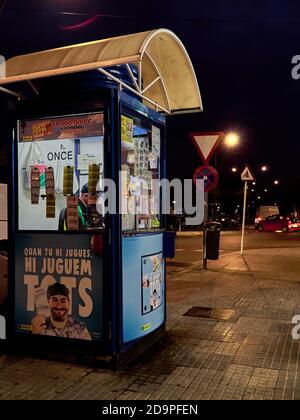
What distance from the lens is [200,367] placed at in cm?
505

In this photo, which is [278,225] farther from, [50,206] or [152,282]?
[50,206]

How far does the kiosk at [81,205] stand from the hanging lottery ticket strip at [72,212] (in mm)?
12

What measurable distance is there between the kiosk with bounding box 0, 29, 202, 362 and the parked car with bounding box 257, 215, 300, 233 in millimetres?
34011

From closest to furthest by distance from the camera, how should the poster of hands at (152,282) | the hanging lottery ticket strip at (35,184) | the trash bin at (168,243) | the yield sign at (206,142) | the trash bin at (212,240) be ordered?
the hanging lottery ticket strip at (35,184) < the poster of hands at (152,282) < the trash bin at (168,243) < the yield sign at (206,142) < the trash bin at (212,240)

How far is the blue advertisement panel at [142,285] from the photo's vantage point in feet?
16.7

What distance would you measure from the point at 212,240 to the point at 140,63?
8.34 meters

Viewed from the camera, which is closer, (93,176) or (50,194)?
(93,176)

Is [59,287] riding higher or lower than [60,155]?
lower

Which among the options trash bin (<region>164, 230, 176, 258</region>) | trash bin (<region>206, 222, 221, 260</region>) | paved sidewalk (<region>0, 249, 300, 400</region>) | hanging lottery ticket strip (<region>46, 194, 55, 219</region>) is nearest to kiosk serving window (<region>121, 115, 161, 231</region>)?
trash bin (<region>164, 230, 176, 258</region>)

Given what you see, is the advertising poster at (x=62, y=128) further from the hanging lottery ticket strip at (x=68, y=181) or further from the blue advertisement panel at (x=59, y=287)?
the blue advertisement panel at (x=59, y=287)

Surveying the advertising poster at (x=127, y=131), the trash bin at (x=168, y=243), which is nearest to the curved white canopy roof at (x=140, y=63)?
the advertising poster at (x=127, y=131)

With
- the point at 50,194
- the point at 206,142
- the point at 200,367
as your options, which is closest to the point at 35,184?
the point at 50,194

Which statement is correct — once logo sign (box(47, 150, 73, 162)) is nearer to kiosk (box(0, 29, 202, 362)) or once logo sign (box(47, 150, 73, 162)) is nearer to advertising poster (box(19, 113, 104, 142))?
kiosk (box(0, 29, 202, 362))

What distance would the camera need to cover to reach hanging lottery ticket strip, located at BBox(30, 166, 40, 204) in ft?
17.5
